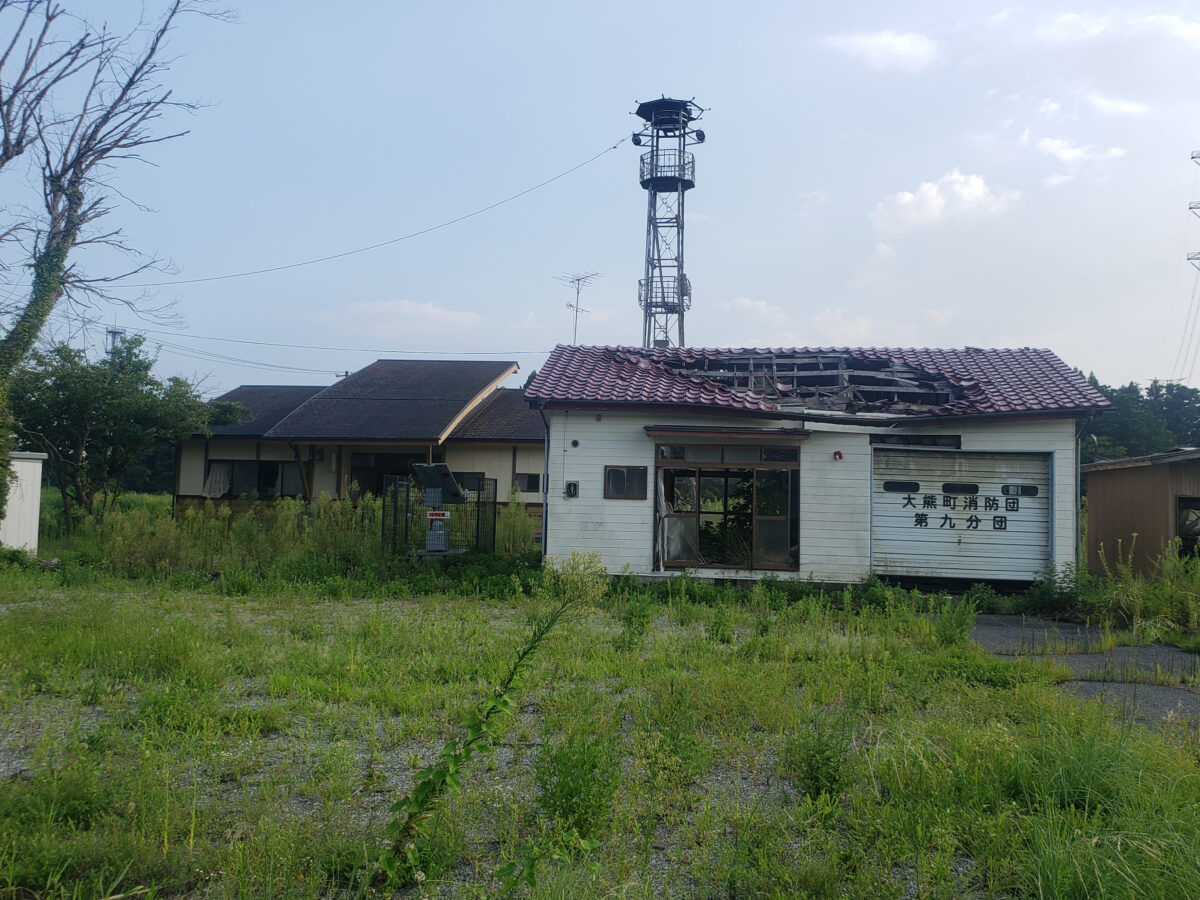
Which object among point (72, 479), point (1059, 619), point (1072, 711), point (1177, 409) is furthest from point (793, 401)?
point (1177, 409)

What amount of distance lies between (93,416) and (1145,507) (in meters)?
20.2

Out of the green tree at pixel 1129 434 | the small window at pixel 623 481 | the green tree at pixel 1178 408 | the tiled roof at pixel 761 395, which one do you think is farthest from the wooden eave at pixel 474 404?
the green tree at pixel 1178 408

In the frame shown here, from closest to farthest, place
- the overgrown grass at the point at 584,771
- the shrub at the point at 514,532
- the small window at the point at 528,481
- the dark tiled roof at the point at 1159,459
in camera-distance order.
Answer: the overgrown grass at the point at 584,771, the dark tiled roof at the point at 1159,459, the shrub at the point at 514,532, the small window at the point at 528,481

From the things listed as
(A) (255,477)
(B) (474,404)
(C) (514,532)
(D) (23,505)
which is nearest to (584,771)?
(C) (514,532)

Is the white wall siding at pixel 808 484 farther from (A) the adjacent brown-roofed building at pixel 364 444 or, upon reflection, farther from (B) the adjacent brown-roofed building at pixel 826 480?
(A) the adjacent brown-roofed building at pixel 364 444

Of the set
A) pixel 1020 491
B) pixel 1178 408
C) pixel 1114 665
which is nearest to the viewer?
pixel 1114 665

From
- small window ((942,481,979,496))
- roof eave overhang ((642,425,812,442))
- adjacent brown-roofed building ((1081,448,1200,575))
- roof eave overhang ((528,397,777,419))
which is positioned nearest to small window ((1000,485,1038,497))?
small window ((942,481,979,496))

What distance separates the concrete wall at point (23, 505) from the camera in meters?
14.1

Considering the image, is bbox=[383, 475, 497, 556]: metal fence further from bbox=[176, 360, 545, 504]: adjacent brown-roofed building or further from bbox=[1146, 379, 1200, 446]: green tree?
bbox=[1146, 379, 1200, 446]: green tree

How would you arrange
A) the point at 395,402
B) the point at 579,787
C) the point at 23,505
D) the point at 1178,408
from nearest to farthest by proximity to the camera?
the point at 579,787 < the point at 23,505 < the point at 395,402 < the point at 1178,408

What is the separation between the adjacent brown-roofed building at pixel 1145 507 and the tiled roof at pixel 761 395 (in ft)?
5.90

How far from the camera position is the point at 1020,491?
1284 cm

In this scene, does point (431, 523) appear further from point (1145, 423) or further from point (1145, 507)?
point (1145, 423)

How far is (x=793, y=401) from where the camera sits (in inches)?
540
